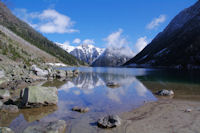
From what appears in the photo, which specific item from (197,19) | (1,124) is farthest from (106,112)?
(197,19)

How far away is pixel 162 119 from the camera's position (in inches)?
494

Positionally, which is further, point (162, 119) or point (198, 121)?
point (162, 119)

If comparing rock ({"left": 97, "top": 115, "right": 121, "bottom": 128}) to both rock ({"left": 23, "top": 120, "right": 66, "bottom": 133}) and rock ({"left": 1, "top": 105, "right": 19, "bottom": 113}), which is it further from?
rock ({"left": 1, "top": 105, "right": 19, "bottom": 113})

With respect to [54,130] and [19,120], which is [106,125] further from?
[19,120]

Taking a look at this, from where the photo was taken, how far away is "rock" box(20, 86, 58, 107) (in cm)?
1608

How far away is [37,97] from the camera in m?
16.6

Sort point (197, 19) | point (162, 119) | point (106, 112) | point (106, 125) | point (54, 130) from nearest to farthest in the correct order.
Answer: point (54, 130), point (106, 125), point (162, 119), point (106, 112), point (197, 19)

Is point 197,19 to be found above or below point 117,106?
above

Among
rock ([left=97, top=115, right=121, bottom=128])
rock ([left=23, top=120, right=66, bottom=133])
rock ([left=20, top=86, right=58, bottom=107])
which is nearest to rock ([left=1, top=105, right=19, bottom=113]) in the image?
rock ([left=20, top=86, right=58, bottom=107])

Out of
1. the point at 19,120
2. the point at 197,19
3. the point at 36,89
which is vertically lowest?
the point at 19,120

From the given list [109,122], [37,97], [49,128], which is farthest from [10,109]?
[109,122]

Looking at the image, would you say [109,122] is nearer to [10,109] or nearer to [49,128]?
[49,128]

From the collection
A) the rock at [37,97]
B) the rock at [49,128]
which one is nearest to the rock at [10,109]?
the rock at [37,97]

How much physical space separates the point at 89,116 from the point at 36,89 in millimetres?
7487
